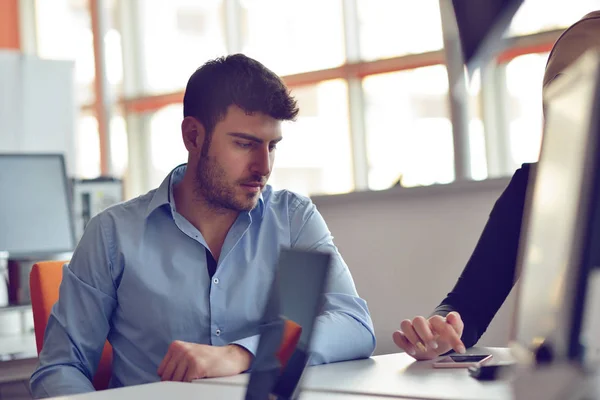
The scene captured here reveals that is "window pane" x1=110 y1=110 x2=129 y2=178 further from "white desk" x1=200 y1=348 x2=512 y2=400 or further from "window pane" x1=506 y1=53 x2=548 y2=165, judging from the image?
"white desk" x1=200 y1=348 x2=512 y2=400

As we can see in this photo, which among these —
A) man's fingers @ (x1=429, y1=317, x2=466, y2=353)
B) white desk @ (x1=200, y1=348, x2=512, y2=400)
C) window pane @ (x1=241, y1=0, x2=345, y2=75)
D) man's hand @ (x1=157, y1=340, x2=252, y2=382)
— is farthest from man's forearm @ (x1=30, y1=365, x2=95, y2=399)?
window pane @ (x1=241, y1=0, x2=345, y2=75)

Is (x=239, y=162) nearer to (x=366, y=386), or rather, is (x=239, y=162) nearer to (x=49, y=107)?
(x=366, y=386)

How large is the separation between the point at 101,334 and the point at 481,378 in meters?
0.94

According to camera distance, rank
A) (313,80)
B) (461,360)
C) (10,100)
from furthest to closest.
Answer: (313,80) < (10,100) < (461,360)

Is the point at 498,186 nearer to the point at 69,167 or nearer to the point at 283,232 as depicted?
the point at 283,232

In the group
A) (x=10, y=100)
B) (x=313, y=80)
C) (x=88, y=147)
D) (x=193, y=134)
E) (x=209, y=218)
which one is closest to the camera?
(x=209, y=218)

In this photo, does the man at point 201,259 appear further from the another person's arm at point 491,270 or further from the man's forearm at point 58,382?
the another person's arm at point 491,270

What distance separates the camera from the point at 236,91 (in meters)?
1.82

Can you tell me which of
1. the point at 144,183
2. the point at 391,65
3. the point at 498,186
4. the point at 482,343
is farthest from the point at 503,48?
the point at 144,183

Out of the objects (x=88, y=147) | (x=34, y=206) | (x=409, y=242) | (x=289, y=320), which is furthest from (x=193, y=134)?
(x=88, y=147)

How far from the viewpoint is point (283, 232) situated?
1.80 m

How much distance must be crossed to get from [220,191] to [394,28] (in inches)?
141

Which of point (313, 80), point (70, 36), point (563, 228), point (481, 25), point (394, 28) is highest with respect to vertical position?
point (70, 36)

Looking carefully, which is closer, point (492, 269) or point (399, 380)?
point (399, 380)
